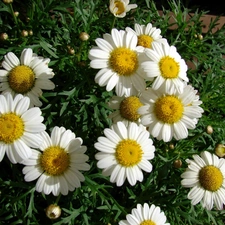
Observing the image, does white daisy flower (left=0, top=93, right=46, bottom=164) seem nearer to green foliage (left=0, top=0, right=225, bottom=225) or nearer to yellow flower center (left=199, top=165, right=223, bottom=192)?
green foliage (left=0, top=0, right=225, bottom=225)

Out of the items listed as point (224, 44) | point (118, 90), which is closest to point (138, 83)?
point (118, 90)

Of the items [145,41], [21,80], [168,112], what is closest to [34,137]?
[21,80]

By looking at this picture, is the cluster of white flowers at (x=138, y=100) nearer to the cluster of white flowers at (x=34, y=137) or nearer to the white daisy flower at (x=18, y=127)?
the cluster of white flowers at (x=34, y=137)

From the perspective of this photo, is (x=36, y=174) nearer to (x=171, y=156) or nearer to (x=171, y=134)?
(x=171, y=134)

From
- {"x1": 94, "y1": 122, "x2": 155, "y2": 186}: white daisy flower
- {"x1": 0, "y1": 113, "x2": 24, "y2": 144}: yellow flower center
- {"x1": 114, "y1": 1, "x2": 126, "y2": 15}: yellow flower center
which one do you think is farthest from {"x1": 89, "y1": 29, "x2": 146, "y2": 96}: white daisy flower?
{"x1": 0, "y1": 113, "x2": 24, "y2": 144}: yellow flower center

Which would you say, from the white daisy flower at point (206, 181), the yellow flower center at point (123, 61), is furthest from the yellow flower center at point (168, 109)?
the white daisy flower at point (206, 181)

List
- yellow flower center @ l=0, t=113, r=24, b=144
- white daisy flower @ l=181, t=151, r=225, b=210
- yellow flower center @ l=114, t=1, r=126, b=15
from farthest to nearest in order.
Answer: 1. yellow flower center @ l=114, t=1, r=126, b=15
2. white daisy flower @ l=181, t=151, r=225, b=210
3. yellow flower center @ l=0, t=113, r=24, b=144
